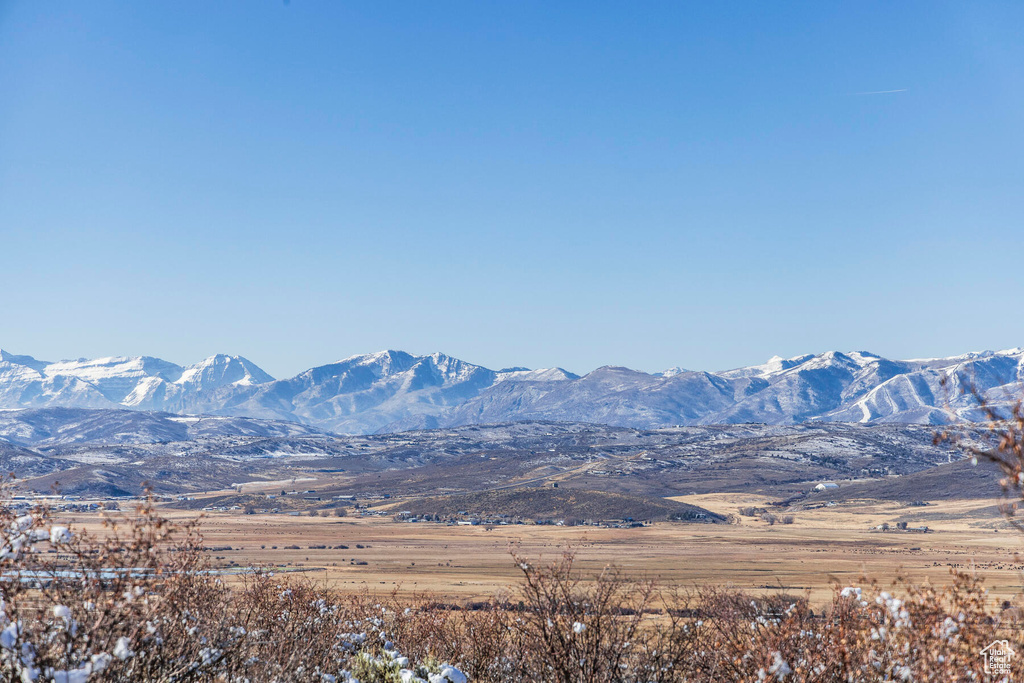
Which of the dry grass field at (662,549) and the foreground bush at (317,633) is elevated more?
the foreground bush at (317,633)

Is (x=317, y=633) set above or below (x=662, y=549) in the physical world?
above

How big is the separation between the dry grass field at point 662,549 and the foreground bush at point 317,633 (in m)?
55.2

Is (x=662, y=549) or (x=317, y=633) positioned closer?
(x=317, y=633)

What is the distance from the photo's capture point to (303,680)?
18.9 meters

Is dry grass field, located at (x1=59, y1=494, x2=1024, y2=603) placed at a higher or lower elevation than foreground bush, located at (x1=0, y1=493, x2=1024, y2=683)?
lower

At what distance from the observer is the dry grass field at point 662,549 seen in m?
96.7

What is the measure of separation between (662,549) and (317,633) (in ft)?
394

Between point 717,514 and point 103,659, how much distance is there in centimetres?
19598

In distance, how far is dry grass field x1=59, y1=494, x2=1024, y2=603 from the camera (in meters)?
96.7

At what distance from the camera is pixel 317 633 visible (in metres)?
23.9

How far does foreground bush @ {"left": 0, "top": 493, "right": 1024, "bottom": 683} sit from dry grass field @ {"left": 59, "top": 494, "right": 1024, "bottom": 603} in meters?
55.2

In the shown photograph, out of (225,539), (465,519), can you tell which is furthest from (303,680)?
(465,519)

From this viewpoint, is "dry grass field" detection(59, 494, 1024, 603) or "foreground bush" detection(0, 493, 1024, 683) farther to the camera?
"dry grass field" detection(59, 494, 1024, 603)

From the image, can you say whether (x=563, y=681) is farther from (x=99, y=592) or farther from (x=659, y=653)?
(x=99, y=592)
